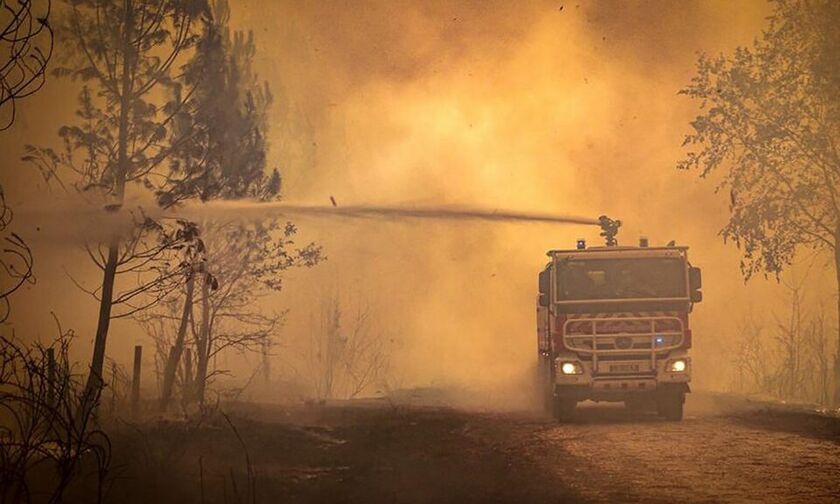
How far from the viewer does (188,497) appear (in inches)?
395

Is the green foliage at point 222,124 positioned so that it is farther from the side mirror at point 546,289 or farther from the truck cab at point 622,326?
the truck cab at point 622,326

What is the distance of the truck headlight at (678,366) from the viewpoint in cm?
1783

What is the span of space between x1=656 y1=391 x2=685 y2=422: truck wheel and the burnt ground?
0.21m

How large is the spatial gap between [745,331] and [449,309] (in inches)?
684

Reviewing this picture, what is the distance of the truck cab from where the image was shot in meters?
18.0

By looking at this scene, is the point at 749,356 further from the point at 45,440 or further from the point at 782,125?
the point at 45,440

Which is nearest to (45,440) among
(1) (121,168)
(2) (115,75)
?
(1) (121,168)

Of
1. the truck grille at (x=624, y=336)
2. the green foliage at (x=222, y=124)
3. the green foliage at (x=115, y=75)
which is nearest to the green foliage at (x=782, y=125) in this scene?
the truck grille at (x=624, y=336)

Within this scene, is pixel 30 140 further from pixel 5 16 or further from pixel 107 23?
pixel 107 23

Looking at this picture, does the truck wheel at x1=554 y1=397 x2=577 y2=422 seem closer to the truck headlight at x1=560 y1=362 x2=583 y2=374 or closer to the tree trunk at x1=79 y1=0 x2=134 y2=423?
the truck headlight at x1=560 y1=362 x2=583 y2=374

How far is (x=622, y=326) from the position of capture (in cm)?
1816

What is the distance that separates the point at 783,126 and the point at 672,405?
9.12 metres

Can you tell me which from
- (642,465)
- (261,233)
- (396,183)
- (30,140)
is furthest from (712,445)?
(396,183)

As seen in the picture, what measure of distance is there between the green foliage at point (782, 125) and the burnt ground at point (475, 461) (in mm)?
6735
